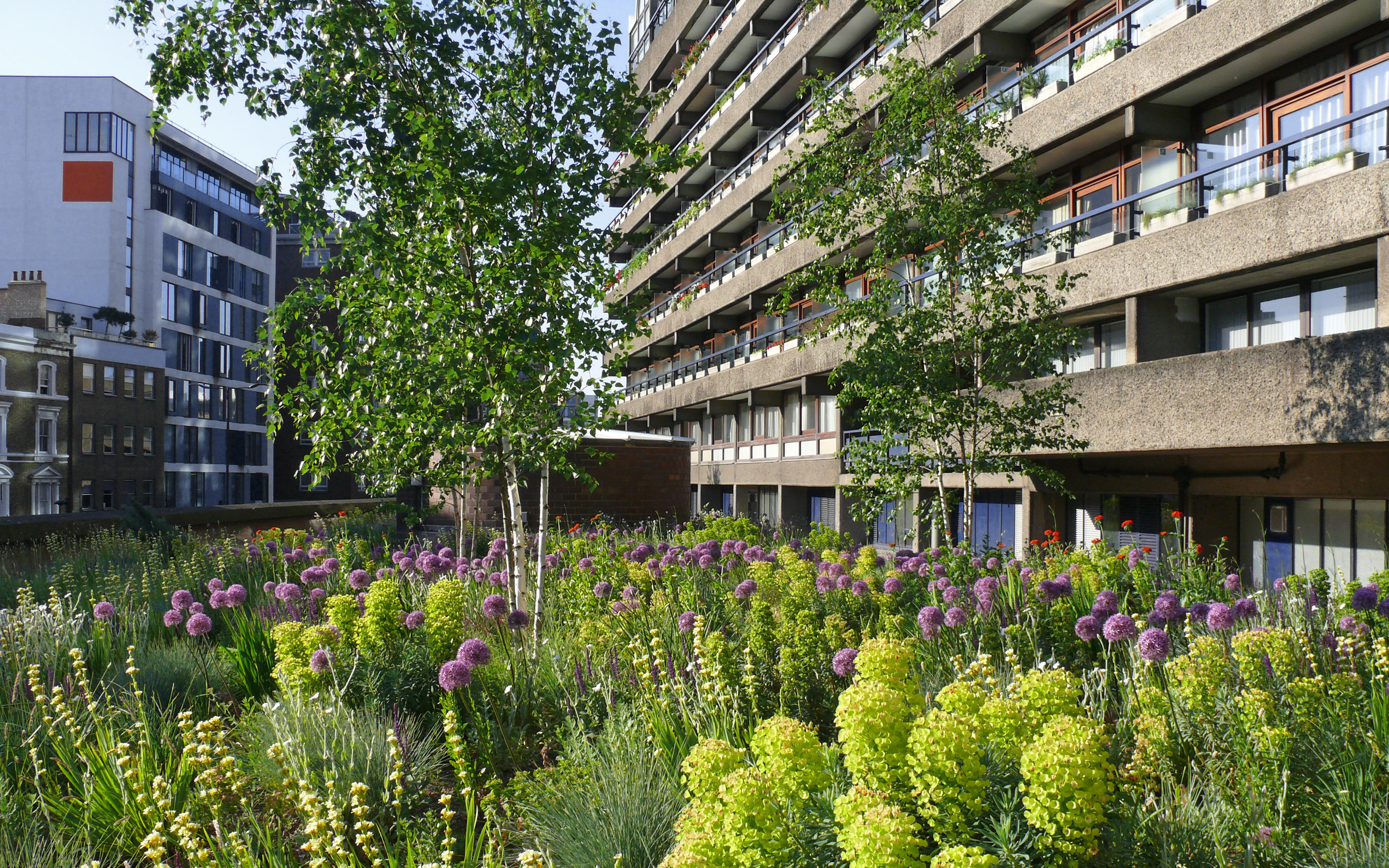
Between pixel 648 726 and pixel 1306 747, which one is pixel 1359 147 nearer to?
pixel 1306 747

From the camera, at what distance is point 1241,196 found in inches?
570

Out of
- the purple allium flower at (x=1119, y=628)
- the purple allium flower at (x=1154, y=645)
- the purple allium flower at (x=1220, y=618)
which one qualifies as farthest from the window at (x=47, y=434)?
the purple allium flower at (x=1154, y=645)

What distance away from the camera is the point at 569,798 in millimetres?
4031

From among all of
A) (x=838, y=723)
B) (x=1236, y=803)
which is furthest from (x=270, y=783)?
(x=1236, y=803)

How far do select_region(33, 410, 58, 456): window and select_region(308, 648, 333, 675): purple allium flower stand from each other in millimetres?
54926

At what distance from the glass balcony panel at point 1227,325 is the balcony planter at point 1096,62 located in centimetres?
476

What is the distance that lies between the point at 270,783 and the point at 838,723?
10.2 feet

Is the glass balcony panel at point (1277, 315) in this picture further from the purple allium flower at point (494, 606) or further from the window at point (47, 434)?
the window at point (47, 434)

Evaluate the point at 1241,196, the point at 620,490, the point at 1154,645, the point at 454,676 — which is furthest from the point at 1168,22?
the point at 454,676

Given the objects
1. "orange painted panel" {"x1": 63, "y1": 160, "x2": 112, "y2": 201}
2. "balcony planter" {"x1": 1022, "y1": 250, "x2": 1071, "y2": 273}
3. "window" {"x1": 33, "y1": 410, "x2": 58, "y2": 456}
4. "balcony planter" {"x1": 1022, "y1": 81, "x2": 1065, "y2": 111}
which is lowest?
"window" {"x1": 33, "y1": 410, "x2": 58, "y2": 456}

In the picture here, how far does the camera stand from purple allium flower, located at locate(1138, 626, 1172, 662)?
13.6 ft

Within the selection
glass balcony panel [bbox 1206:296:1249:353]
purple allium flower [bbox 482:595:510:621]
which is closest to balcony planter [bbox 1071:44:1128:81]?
glass balcony panel [bbox 1206:296:1249:353]

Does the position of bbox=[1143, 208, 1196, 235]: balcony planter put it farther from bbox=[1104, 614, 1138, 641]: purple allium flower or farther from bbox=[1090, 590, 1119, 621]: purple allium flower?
bbox=[1104, 614, 1138, 641]: purple allium flower

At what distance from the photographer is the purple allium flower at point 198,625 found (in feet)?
18.8
